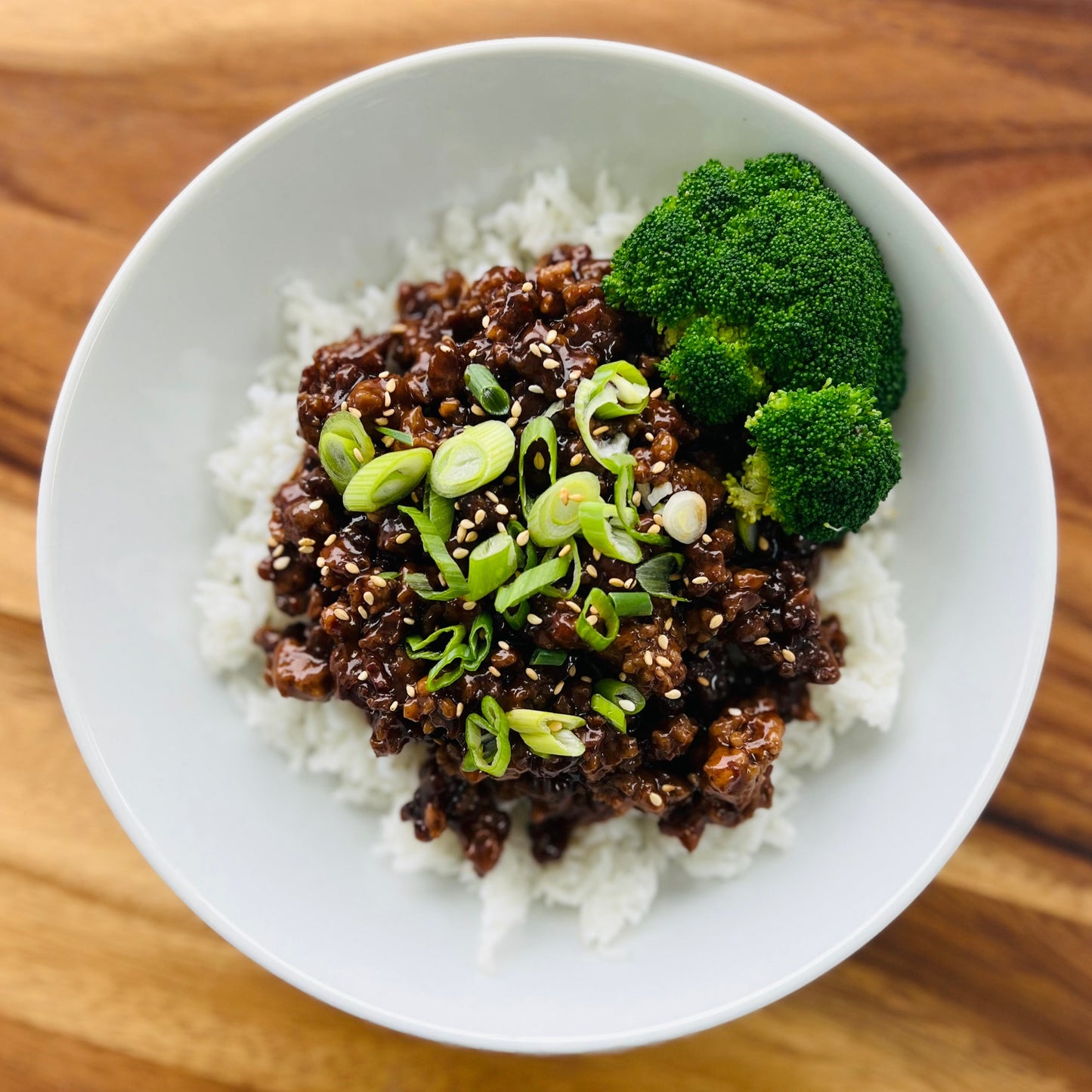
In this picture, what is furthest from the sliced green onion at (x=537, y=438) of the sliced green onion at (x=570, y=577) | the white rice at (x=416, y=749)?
the white rice at (x=416, y=749)

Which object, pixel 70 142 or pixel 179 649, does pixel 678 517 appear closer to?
pixel 179 649

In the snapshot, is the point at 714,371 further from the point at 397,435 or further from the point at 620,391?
the point at 397,435

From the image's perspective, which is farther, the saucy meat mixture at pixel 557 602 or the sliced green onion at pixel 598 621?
the saucy meat mixture at pixel 557 602

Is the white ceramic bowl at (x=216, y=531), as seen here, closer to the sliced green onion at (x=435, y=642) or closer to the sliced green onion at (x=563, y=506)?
the sliced green onion at (x=435, y=642)

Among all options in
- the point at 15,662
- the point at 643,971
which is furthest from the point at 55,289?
the point at 643,971

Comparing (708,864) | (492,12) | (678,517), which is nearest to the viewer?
(678,517)

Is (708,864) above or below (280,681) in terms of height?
below

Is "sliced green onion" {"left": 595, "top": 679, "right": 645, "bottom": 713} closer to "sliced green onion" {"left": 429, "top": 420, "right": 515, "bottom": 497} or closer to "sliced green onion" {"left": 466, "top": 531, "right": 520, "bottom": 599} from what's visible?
"sliced green onion" {"left": 466, "top": 531, "right": 520, "bottom": 599}
